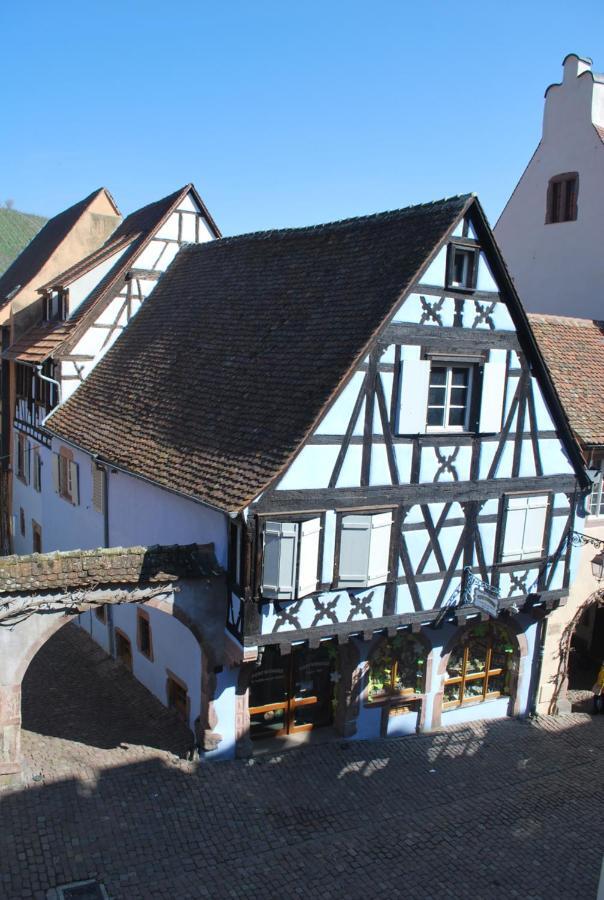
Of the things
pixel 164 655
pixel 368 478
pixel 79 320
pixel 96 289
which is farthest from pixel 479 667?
pixel 96 289

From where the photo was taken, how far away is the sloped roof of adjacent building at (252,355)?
42.4ft

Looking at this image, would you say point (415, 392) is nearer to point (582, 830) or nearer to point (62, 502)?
point (582, 830)

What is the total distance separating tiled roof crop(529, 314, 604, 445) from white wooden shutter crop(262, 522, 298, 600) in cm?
684

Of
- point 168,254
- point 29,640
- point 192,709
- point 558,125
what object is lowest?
point 192,709

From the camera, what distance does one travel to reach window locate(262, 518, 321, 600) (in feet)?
40.3

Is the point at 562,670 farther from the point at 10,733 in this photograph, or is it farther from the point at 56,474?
the point at 56,474

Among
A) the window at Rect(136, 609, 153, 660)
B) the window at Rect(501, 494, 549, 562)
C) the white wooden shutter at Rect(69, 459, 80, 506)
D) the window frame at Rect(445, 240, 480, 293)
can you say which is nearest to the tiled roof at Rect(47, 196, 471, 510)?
the window frame at Rect(445, 240, 480, 293)

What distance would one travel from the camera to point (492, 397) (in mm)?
13938

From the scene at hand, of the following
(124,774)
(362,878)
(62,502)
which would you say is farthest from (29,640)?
(62,502)

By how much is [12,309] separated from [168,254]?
5.67m

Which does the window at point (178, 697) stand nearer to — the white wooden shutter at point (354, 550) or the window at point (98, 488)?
the white wooden shutter at point (354, 550)

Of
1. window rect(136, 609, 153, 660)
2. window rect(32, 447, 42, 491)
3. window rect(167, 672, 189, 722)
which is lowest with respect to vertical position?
window rect(167, 672, 189, 722)

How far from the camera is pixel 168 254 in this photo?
2173 cm

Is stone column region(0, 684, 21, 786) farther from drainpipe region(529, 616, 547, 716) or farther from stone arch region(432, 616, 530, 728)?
drainpipe region(529, 616, 547, 716)
